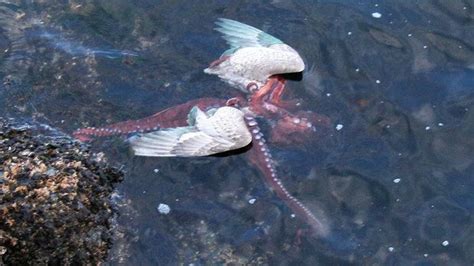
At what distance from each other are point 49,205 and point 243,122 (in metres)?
1.69

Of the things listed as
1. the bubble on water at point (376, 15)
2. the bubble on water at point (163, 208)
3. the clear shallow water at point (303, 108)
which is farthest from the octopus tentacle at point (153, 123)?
the bubble on water at point (376, 15)

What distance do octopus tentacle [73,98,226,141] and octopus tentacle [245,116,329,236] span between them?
1.30 feet

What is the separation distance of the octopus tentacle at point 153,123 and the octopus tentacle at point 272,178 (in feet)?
1.30

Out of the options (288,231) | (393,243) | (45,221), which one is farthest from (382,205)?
(45,221)

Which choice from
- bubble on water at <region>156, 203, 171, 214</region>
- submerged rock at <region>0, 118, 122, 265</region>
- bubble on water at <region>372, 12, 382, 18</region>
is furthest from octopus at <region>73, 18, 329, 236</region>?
bubble on water at <region>372, 12, 382, 18</region>

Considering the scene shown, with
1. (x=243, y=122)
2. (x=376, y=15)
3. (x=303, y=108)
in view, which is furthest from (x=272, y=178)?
(x=376, y=15)

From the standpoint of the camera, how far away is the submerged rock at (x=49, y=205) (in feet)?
12.3

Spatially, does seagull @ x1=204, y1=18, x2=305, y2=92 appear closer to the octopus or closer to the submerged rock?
the octopus

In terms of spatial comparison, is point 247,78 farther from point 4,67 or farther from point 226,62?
point 4,67

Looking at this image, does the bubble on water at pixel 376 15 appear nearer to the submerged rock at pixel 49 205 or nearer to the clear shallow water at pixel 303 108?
the clear shallow water at pixel 303 108

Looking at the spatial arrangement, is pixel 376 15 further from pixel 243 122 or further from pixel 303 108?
pixel 243 122

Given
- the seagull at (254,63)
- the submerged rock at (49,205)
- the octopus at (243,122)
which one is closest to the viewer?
the submerged rock at (49,205)

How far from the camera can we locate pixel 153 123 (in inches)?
202

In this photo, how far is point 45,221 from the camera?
379cm
